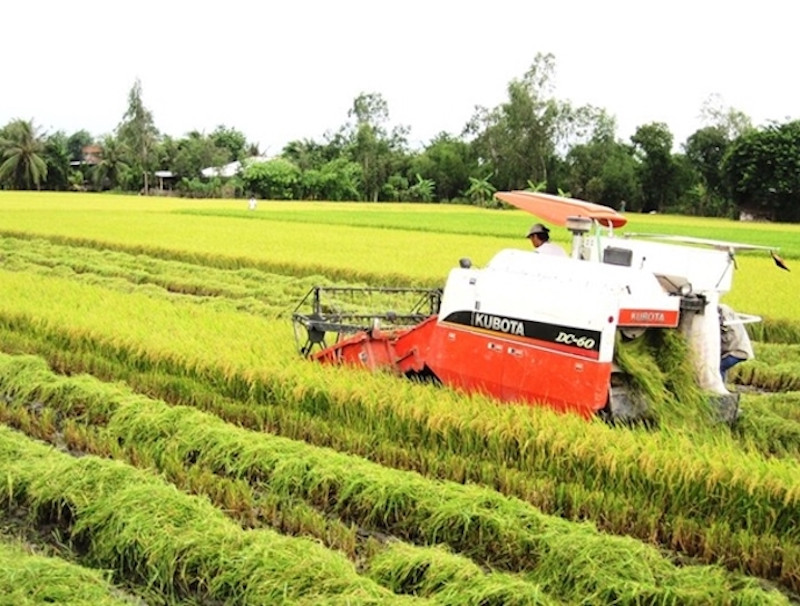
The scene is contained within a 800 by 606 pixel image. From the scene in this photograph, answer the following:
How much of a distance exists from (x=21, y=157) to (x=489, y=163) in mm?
34114

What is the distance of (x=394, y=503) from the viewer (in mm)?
4906

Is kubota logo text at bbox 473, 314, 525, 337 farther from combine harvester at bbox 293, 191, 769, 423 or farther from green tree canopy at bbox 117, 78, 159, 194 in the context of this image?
green tree canopy at bbox 117, 78, 159, 194

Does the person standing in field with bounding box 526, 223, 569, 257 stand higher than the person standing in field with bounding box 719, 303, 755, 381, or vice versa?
the person standing in field with bounding box 526, 223, 569, 257

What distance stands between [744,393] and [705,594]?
16.4 ft

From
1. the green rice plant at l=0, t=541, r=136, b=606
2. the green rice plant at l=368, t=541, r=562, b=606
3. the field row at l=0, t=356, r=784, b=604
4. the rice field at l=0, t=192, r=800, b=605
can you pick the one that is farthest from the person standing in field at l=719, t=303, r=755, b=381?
the green rice plant at l=0, t=541, r=136, b=606

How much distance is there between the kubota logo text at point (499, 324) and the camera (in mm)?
6012

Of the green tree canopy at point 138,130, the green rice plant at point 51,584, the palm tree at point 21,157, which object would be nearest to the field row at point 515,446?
the green rice plant at point 51,584

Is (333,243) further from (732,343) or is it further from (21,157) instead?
(21,157)

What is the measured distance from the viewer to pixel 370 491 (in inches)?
197

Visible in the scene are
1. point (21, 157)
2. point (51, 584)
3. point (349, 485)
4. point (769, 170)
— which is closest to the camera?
point (51, 584)

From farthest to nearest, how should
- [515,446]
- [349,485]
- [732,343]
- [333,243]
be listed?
[333,243] < [732,343] < [515,446] < [349,485]

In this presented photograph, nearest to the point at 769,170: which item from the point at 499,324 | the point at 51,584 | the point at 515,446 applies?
the point at 499,324

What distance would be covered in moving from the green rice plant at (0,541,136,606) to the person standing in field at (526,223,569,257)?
3992 millimetres

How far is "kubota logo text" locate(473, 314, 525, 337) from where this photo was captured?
601 centimetres
